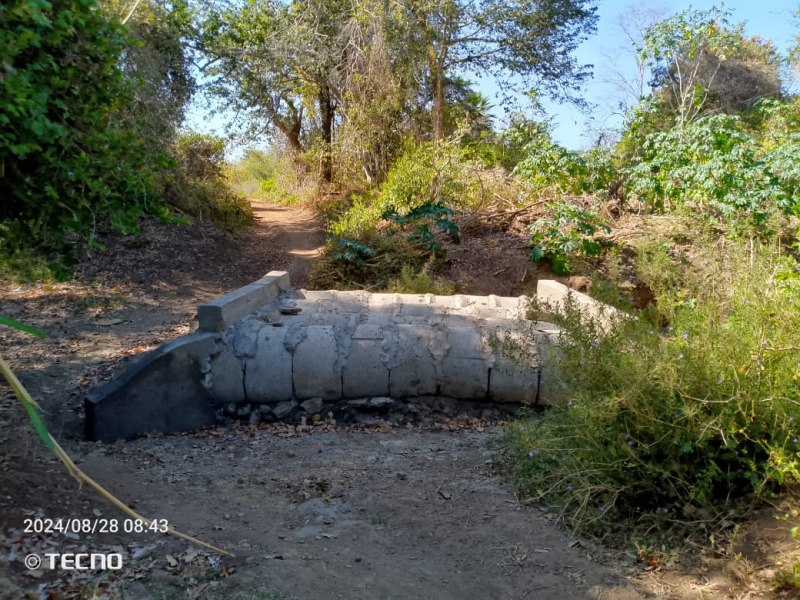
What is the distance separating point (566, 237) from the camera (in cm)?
941

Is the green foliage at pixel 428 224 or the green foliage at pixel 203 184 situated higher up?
the green foliage at pixel 203 184

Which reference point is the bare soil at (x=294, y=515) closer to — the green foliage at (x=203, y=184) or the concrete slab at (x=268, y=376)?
the concrete slab at (x=268, y=376)

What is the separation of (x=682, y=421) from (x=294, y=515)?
2.09 m

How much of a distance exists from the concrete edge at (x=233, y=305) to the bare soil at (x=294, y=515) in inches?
36.0

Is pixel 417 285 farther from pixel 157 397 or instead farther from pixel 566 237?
pixel 157 397

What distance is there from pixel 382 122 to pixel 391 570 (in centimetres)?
1228

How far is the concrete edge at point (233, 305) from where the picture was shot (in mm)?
5609

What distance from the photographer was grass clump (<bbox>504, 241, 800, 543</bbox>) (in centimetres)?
315

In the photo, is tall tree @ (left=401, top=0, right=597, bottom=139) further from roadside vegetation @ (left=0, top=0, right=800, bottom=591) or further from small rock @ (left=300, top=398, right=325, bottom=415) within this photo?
small rock @ (left=300, top=398, right=325, bottom=415)

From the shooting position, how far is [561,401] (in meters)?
4.19

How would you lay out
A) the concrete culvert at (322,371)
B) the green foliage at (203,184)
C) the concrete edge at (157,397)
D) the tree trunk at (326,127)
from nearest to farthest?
1. the concrete edge at (157,397)
2. the concrete culvert at (322,371)
3. the green foliage at (203,184)
4. the tree trunk at (326,127)

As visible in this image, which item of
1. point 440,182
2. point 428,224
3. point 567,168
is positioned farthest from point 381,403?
point 440,182

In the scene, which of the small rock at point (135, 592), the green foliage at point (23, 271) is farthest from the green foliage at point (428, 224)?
the small rock at point (135, 592)

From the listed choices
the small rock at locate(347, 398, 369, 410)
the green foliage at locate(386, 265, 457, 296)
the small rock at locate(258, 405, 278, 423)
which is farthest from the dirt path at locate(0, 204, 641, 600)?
the green foliage at locate(386, 265, 457, 296)
